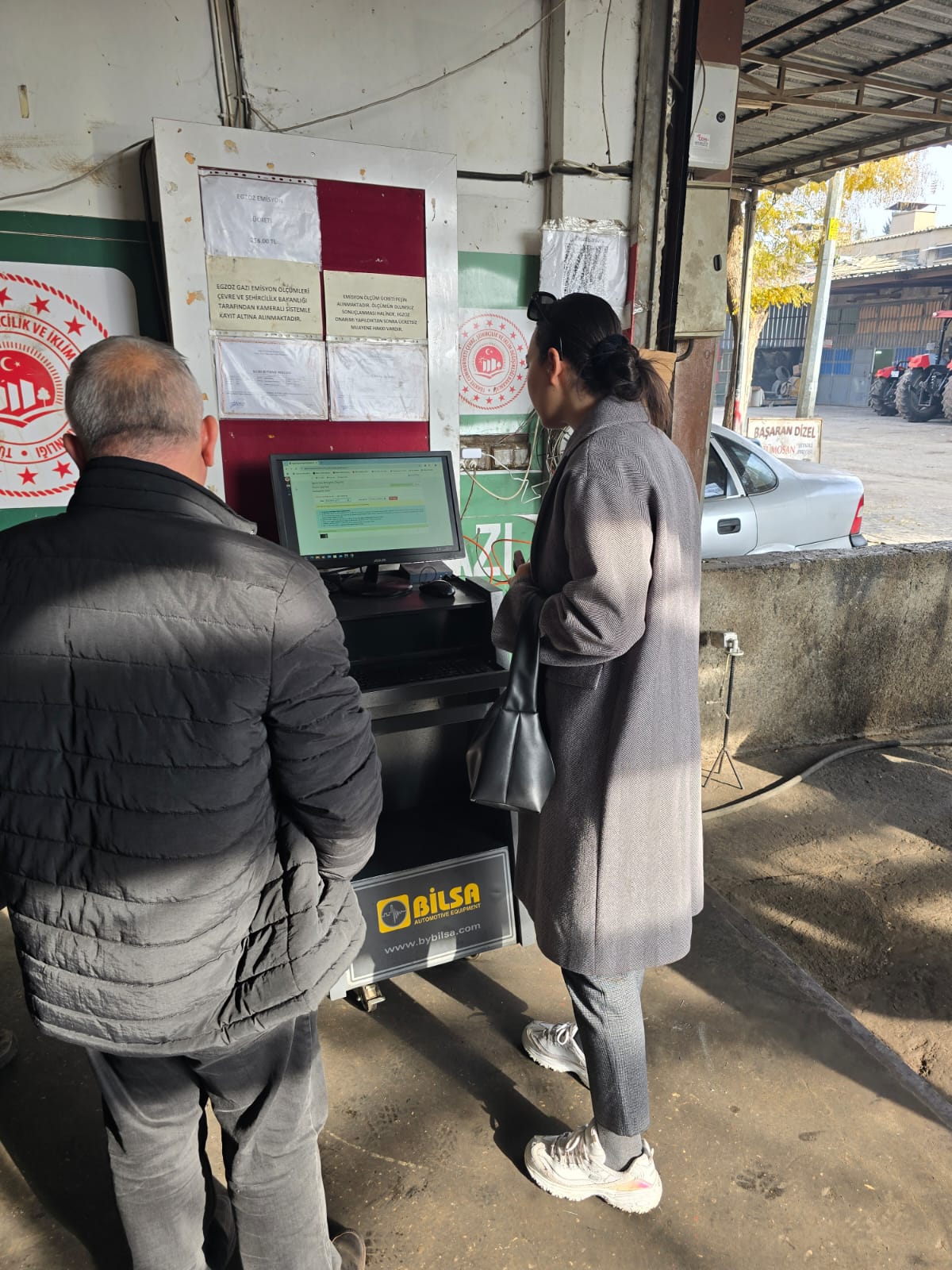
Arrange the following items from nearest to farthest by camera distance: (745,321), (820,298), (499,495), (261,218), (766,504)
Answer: (261,218)
(499,495)
(766,504)
(745,321)
(820,298)

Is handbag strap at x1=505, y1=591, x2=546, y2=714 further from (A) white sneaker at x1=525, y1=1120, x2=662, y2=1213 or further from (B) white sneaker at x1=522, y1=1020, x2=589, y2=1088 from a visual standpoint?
(B) white sneaker at x1=522, y1=1020, x2=589, y2=1088

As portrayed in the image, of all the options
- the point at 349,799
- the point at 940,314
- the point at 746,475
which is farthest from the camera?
the point at 940,314

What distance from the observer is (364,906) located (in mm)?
2156

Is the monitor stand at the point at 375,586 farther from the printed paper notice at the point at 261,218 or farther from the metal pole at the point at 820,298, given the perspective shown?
the metal pole at the point at 820,298

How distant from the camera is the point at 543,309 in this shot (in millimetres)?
1611

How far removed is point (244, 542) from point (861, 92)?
20.6ft

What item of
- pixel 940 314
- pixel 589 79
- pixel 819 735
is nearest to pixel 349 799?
pixel 589 79

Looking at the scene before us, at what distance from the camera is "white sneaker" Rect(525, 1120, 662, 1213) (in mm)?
1648

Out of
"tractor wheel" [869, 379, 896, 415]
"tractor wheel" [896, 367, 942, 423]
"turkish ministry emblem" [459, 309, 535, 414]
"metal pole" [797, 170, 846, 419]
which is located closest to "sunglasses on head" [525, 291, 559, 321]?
"turkish ministry emblem" [459, 309, 535, 414]

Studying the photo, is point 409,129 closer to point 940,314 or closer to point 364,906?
point 364,906

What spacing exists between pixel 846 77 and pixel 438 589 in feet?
16.9

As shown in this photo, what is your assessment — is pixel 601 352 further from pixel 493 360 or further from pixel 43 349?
pixel 43 349

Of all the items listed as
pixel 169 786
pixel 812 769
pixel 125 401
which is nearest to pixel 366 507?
pixel 125 401

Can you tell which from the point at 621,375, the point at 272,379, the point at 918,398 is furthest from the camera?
the point at 918,398
